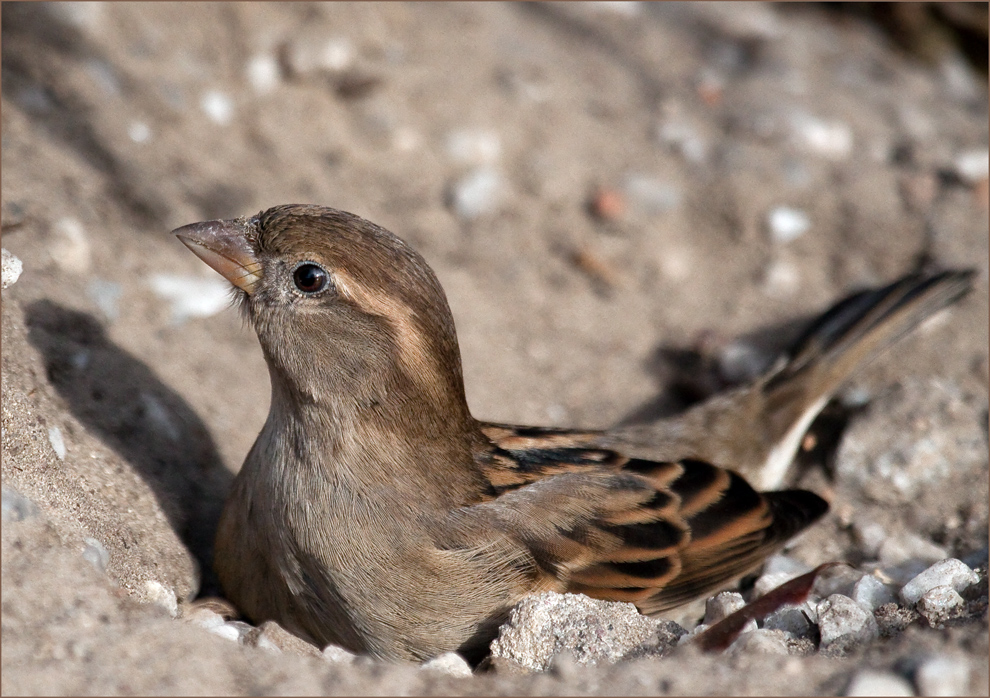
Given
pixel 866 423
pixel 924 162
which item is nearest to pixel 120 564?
pixel 866 423

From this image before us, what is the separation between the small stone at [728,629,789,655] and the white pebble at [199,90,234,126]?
4.13 m

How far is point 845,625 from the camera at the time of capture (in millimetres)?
3061

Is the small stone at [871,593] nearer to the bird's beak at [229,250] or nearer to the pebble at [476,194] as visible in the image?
the bird's beak at [229,250]

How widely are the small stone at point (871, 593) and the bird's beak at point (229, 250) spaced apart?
7.54ft

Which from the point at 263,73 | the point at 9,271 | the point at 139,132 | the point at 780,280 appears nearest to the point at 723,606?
the point at 9,271

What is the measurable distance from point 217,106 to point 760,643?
4.31 meters

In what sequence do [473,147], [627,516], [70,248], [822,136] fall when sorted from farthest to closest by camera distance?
1. [822,136]
2. [473,147]
3. [70,248]
4. [627,516]

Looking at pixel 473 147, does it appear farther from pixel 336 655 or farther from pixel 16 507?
pixel 16 507

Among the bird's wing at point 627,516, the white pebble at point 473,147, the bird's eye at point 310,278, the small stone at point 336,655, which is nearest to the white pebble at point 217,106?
the white pebble at point 473,147

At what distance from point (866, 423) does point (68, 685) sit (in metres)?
3.71

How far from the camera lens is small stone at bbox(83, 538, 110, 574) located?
2.87 meters

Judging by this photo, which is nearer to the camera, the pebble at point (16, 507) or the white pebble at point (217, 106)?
the pebble at point (16, 507)

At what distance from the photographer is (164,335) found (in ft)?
15.4

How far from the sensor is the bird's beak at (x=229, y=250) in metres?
3.44
